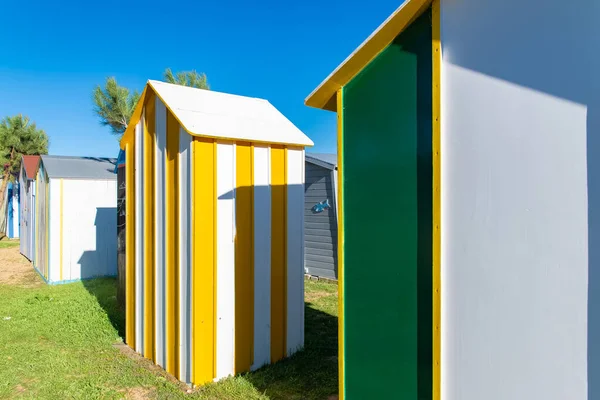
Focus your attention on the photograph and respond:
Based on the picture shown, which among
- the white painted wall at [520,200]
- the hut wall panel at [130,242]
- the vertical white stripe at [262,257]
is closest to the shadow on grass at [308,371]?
the vertical white stripe at [262,257]

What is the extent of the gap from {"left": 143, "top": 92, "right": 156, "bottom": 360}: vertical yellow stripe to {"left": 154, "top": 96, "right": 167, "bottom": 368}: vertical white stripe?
0.43ft

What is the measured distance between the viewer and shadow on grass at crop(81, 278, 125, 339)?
659 cm

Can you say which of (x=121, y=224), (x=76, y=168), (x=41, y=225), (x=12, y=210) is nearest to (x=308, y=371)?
(x=121, y=224)

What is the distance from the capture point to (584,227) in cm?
169

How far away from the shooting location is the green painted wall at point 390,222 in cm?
225

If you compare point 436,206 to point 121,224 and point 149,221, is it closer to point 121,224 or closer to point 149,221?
point 149,221

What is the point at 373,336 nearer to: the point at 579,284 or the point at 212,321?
the point at 579,284

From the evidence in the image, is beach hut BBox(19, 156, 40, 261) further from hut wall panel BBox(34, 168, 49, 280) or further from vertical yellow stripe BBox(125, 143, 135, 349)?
vertical yellow stripe BBox(125, 143, 135, 349)

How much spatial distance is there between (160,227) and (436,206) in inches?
135

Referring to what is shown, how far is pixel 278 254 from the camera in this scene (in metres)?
4.82

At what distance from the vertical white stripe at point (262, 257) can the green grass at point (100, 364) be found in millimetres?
286

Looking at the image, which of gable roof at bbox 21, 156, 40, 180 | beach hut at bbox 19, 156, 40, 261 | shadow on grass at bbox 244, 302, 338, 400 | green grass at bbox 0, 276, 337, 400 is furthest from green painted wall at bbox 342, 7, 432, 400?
gable roof at bbox 21, 156, 40, 180

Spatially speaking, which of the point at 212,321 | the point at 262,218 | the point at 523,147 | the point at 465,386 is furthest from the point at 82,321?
the point at 523,147

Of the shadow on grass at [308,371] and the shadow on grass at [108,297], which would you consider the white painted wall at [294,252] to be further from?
the shadow on grass at [108,297]
